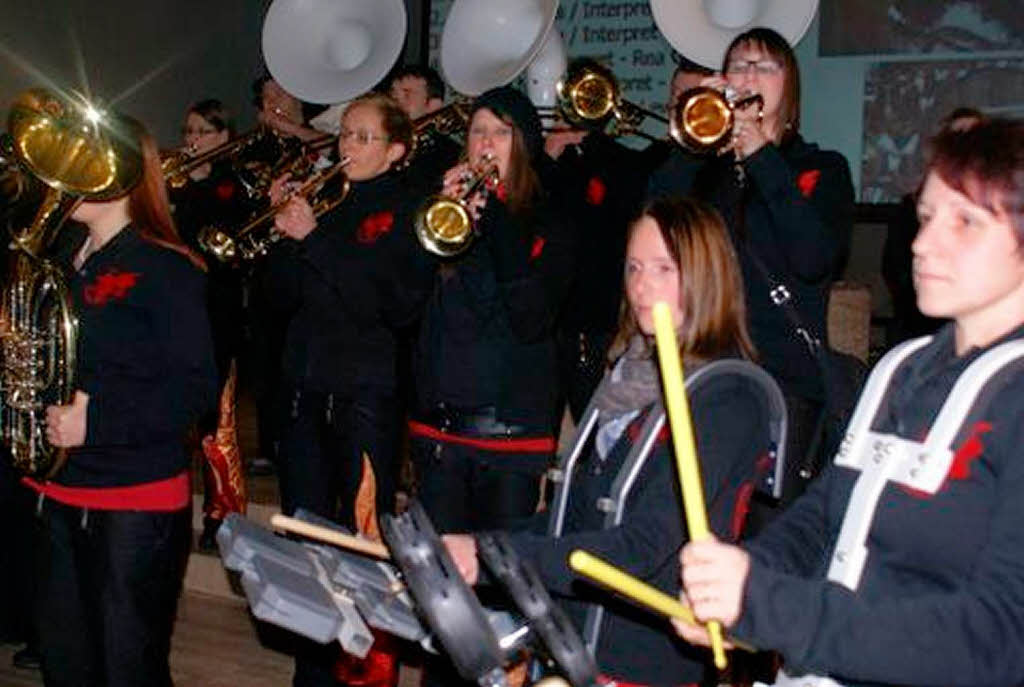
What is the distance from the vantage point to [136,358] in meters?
3.06

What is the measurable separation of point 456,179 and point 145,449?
117cm

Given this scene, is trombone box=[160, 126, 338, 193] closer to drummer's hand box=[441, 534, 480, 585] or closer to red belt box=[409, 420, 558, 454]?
red belt box=[409, 420, 558, 454]

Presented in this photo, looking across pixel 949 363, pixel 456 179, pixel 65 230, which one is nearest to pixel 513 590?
pixel 949 363

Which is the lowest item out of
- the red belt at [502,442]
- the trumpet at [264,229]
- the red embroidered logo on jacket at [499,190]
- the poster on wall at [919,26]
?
the red belt at [502,442]

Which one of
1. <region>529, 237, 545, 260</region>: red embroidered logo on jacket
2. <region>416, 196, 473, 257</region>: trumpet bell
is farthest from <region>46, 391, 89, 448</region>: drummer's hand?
<region>529, 237, 545, 260</region>: red embroidered logo on jacket

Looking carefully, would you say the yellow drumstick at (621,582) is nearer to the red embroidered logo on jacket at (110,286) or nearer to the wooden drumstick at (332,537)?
the wooden drumstick at (332,537)

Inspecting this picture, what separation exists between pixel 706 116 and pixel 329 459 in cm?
138

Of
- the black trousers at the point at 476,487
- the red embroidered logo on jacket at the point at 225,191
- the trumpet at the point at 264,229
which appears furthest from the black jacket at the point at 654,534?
the red embroidered logo on jacket at the point at 225,191

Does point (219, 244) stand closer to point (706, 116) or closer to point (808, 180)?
point (706, 116)

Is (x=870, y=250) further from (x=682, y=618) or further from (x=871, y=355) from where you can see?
(x=682, y=618)

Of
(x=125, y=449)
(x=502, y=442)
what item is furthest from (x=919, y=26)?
(x=125, y=449)

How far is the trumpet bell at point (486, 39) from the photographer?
5488 millimetres

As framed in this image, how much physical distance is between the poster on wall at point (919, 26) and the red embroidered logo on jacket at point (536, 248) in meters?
3.36

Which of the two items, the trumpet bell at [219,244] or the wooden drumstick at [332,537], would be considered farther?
the trumpet bell at [219,244]
